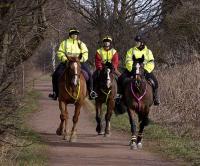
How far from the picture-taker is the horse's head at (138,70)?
14.0m

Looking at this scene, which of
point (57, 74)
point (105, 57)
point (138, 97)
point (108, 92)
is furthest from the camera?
point (105, 57)

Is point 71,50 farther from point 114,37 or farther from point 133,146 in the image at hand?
point 114,37

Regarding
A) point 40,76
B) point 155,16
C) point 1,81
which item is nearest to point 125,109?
point 40,76

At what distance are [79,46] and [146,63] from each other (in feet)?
6.90

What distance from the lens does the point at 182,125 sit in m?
17.9

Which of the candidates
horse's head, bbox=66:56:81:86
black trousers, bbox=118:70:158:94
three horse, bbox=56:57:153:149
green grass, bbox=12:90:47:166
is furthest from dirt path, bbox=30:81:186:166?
black trousers, bbox=118:70:158:94

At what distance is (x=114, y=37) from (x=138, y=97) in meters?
18.0

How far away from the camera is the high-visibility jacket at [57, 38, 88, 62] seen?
15531 mm

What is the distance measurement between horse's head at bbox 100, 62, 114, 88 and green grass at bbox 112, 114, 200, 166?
196 cm

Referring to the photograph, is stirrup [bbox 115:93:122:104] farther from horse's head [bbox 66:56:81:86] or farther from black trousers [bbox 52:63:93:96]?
horse's head [bbox 66:56:81:86]

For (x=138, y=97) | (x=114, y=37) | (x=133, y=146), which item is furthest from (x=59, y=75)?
(x=114, y=37)

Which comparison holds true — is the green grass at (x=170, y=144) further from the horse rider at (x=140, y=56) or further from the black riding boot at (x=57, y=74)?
the black riding boot at (x=57, y=74)

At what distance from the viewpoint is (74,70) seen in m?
14.7

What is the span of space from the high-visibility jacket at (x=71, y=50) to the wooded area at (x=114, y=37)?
486 mm
